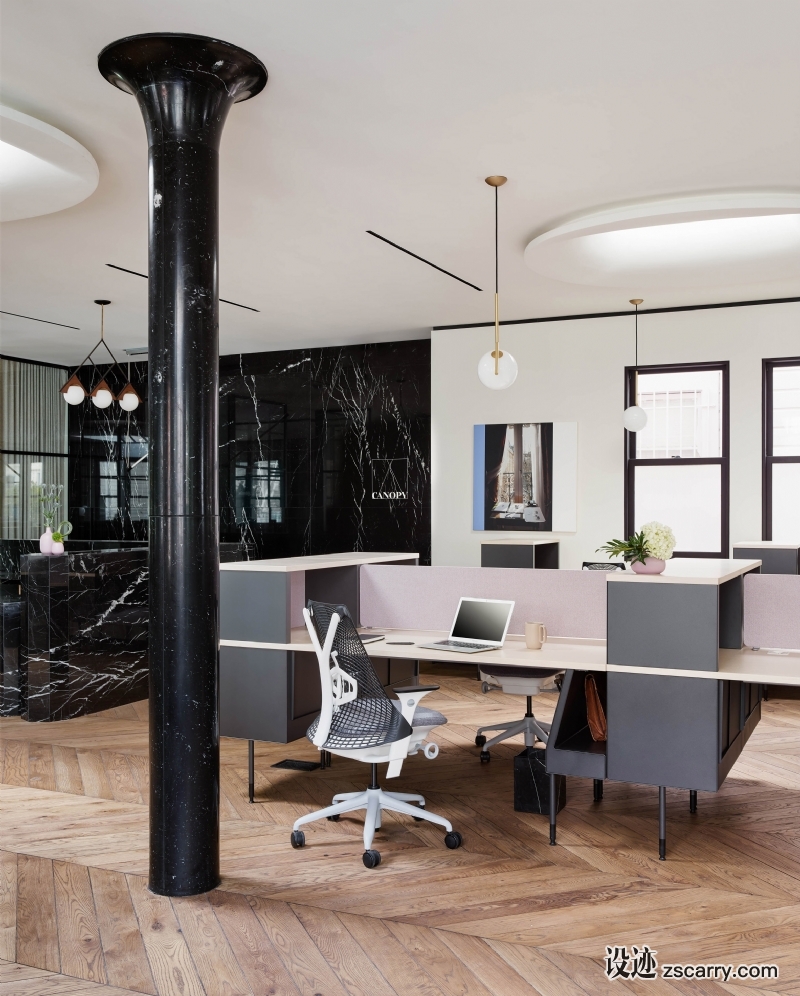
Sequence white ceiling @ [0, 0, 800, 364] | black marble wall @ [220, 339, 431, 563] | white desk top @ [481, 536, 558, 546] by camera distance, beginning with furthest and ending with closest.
A: black marble wall @ [220, 339, 431, 563] → white desk top @ [481, 536, 558, 546] → white ceiling @ [0, 0, 800, 364]

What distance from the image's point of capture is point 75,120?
387 centimetres

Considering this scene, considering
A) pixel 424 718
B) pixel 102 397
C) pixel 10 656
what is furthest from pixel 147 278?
pixel 424 718

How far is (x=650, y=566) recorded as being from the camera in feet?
11.9

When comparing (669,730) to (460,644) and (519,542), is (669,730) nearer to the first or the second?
(460,644)

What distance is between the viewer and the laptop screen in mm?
4168

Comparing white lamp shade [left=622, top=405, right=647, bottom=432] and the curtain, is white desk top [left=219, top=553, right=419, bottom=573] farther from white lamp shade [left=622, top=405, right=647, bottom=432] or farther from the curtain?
the curtain

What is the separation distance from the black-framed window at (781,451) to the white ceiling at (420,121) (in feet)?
3.46

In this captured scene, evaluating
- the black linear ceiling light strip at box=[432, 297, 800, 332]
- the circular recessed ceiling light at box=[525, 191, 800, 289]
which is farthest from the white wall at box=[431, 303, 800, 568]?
the circular recessed ceiling light at box=[525, 191, 800, 289]

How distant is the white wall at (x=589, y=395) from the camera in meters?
7.24

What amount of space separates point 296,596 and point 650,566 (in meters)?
1.76

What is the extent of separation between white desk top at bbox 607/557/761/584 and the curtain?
8.02 m

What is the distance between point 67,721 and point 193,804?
3.09 meters

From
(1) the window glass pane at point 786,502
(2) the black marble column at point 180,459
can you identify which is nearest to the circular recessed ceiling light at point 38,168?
(2) the black marble column at point 180,459

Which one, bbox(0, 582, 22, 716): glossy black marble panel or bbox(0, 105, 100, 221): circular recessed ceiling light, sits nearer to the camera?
bbox(0, 105, 100, 221): circular recessed ceiling light
